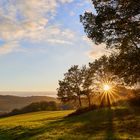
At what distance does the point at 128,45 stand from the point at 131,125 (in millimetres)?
9529

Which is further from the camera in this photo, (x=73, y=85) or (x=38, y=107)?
(x=38, y=107)

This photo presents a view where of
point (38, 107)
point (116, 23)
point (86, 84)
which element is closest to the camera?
point (116, 23)

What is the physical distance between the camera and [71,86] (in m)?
114

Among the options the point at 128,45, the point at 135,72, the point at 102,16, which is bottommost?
the point at 135,72

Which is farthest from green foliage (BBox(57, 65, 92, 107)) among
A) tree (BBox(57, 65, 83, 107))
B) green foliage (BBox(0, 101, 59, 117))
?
green foliage (BBox(0, 101, 59, 117))

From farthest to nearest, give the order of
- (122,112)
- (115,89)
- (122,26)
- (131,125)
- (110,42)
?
1. (115,89)
2. (122,112)
3. (131,125)
4. (110,42)
5. (122,26)

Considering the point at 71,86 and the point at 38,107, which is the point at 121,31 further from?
the point at 38,107

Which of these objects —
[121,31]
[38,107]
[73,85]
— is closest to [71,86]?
[73,85]

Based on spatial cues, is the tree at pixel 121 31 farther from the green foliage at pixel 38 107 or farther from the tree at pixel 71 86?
the green foliage at pixel 38 107

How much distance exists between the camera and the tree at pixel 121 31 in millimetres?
34875

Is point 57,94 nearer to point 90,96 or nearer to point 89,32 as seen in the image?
point 90,96

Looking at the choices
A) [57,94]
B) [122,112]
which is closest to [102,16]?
[122,112]

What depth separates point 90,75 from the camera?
10138 cm

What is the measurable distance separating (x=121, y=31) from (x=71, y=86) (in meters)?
78.4
